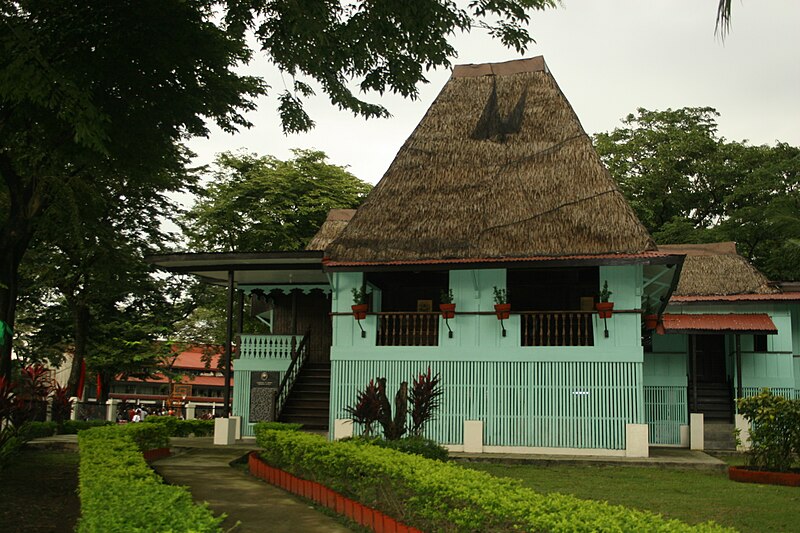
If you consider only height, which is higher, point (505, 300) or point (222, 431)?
point (505, 300)

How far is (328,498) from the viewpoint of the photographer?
10500mm

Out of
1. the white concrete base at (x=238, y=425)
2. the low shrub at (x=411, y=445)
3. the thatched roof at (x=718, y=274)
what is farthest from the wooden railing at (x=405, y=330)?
the thatched roof at (x=718, y=274)

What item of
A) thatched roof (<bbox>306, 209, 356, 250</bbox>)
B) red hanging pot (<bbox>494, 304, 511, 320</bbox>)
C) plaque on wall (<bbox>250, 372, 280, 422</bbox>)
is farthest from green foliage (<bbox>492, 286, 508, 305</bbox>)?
thatched roof (<bbox>306, 209, 356, 250</bbox>)

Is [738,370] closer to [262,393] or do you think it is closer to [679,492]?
[679,492]

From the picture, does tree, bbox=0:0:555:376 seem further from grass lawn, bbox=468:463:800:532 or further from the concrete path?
grass lawn, bbox=468:463:800:532

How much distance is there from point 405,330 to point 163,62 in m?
9.28

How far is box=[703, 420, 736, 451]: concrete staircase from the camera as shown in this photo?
66.8ft

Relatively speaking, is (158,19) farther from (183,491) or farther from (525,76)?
(525,76)

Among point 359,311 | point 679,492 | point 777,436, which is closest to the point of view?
point 679,492

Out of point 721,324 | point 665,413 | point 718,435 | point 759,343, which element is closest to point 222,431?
point 665,413

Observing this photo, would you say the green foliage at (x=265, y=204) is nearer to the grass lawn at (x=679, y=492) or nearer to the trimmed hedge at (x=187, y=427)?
the trimmed hedge at (x=187, y=427)

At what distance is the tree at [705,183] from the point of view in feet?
108

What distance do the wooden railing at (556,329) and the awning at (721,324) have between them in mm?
2884

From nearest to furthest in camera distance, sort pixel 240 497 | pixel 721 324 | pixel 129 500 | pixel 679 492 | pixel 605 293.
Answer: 1. pixel 129 500
2. pixel 240 497
3. pixel 679 492
4. pixel 605 293
5. pixel 721 324
